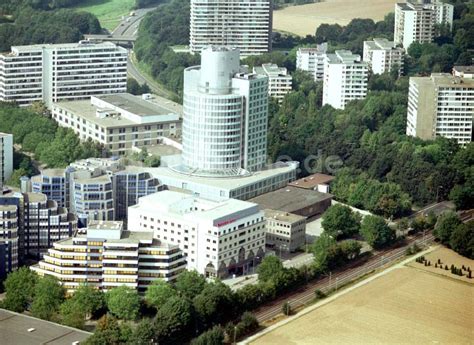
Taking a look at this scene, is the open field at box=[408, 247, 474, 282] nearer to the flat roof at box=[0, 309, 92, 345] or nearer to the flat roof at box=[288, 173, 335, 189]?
the flat roof at box=[288, 173, 335, 189]

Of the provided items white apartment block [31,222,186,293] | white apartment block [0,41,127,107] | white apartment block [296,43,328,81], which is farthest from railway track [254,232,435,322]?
white apartment block [296,43,328,81]

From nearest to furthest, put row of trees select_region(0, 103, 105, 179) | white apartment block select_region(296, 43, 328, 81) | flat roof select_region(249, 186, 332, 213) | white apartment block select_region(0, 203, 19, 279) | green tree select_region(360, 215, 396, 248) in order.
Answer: white apartment block select_region(0, 203, 19, 279), green tree select_region(360, 215, 396, 248), flat roof select_region(249, 186, 332, 213), row of trees select_region(0, 103, 105, 179), white apartment block select_region(296, 43, 328, 81)

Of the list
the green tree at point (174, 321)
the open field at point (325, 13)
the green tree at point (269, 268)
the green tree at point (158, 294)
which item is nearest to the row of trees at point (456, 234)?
the green tree at point (269, 268)

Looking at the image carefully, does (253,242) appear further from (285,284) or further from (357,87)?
(357,87)

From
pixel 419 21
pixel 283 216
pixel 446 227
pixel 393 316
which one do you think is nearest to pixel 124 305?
pixel 393 316

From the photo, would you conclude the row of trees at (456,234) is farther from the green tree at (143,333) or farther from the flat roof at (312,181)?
the green tree at (143,333)
